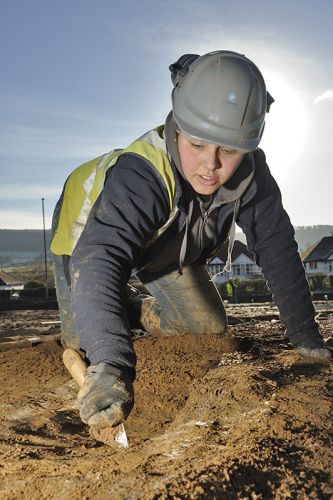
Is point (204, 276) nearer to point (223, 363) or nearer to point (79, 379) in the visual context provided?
point (223, 363)

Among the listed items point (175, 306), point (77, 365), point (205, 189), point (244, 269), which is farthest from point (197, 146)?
point (244, 269)

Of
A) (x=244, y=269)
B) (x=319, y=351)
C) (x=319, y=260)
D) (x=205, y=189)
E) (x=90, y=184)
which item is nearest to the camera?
(x=205, y=189)

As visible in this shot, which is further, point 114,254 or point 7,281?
point 7,281

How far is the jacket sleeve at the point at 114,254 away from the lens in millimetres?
2771

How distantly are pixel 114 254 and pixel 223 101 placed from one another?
1109 millimetres

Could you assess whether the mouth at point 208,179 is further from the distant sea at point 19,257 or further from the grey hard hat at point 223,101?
the distant sea at point 19,257

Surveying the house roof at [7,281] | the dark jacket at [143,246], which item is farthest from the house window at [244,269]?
the dark jacket at [143,246]

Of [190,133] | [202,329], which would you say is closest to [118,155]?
[190,133]

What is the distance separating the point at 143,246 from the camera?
3324 millimetres

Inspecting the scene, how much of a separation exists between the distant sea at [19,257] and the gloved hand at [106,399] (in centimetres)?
7908

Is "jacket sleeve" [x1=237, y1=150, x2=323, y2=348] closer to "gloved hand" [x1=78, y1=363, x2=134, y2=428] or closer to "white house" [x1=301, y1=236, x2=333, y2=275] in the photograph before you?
"gloved hand" [x1=78, y1=363, x2=134, y2=428]

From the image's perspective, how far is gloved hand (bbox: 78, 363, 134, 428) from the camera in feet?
8.25

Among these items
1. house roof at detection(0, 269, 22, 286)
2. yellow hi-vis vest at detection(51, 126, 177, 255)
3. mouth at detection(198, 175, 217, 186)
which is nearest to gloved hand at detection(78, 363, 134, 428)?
Answer: yellow hi-vis vest at detection(51, 126, 177, 255)

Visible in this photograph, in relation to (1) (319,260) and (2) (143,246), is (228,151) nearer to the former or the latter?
(2) (143,246)
